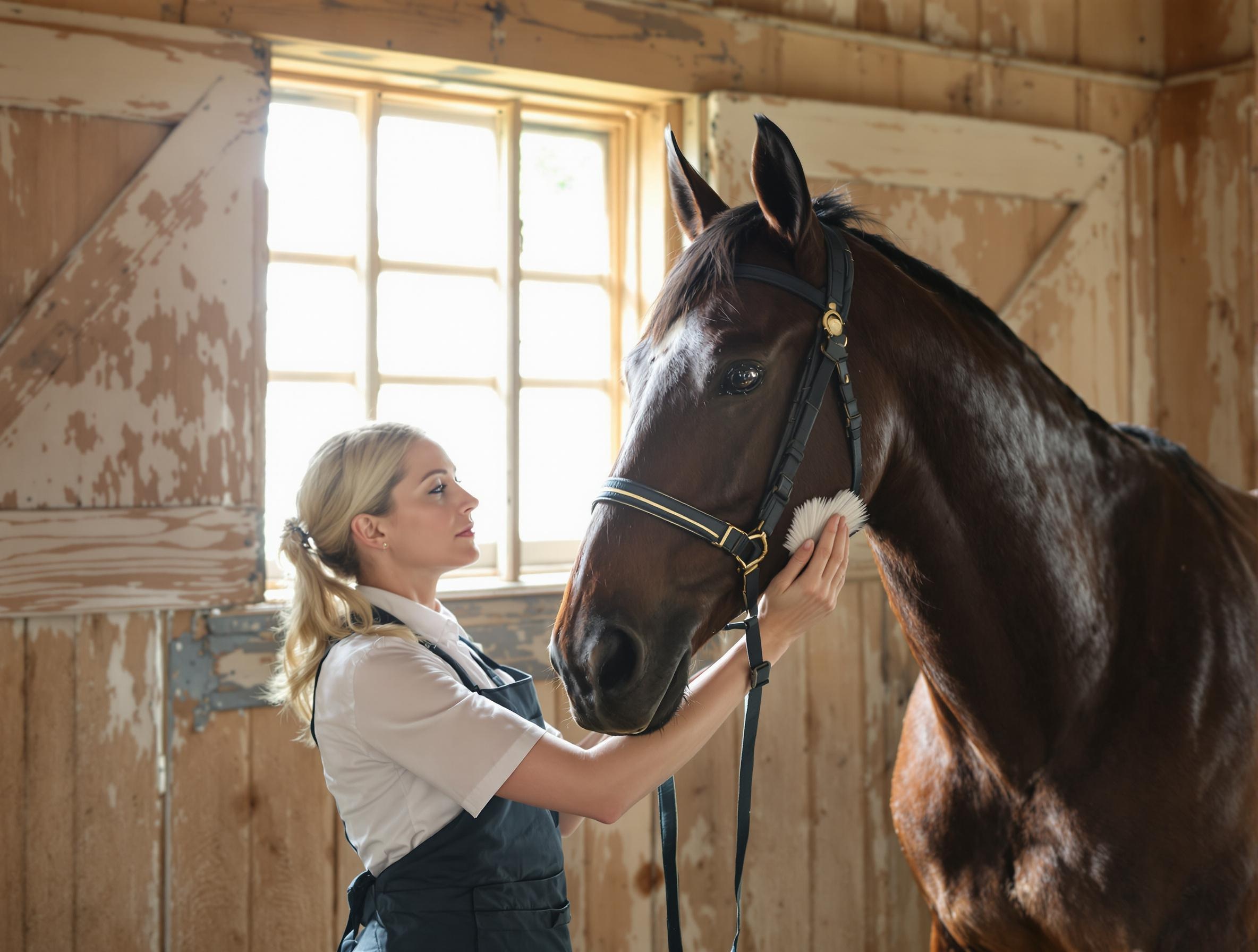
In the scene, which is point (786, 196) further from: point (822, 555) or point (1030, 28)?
point (1030, 28)

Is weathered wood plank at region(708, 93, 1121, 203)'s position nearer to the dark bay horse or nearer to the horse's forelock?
the dark bay horse

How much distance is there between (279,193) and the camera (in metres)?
2.09

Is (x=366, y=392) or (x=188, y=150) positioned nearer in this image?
(x=188, y=150)

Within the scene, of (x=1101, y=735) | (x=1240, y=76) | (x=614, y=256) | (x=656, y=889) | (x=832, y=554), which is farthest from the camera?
(x=1240, y=76)

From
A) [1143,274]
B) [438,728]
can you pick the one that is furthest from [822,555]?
[1143,274]

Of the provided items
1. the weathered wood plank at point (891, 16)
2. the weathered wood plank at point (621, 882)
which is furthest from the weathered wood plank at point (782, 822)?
the weathered wood plank at point (891, 16)

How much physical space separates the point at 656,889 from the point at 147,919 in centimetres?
106

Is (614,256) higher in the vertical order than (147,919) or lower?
higher

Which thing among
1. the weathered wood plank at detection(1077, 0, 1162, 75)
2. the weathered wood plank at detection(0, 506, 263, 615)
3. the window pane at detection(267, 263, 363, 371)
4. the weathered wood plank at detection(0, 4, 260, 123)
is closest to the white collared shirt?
the weathered wood plank at detection(0, 506, 263, 615)

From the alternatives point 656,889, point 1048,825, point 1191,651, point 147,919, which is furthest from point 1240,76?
point 147,919

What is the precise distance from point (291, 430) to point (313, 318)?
249 mm

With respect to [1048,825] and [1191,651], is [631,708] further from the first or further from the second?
[1191,651]

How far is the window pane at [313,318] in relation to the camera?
2.09 meters

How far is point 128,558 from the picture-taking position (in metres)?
1.76
